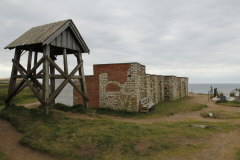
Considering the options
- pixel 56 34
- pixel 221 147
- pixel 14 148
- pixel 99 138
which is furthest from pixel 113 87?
pixel 221 147

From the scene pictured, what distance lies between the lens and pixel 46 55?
36.5ft

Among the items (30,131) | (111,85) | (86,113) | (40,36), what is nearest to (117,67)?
(111,85)

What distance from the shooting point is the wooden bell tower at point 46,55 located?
435 inches

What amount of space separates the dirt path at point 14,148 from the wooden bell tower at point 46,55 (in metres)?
2.02

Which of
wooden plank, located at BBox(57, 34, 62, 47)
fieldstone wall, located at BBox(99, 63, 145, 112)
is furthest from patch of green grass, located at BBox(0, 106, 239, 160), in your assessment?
fieldstone wall, located at BBox(99, 63, 145, 112)

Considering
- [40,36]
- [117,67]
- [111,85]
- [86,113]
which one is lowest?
[86,113]

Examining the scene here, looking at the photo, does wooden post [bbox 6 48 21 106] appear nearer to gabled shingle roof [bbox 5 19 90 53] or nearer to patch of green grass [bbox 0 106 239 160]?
gabled shingle roof [bbox 5 19 90 53]

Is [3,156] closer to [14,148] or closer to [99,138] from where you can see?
[14,148]

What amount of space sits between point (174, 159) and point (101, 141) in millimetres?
3007

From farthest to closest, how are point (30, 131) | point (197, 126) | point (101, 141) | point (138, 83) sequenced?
point (138, 83) < point (197, 126) < point (30, 131) < point (101, 141)

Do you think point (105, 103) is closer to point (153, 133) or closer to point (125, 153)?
point (153, 133)

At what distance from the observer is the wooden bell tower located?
435 inches

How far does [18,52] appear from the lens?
1284 cm

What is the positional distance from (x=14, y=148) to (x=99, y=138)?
3.52m
